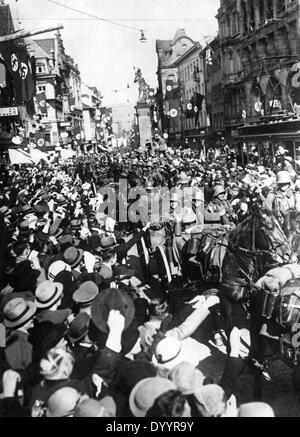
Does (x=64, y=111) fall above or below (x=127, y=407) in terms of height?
above

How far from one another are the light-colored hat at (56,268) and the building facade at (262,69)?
16.1 meters

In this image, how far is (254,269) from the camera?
668cm

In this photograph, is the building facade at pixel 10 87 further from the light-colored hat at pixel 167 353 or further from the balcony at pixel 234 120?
the balcony at pixel 234 120

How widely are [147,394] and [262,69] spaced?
27727mm

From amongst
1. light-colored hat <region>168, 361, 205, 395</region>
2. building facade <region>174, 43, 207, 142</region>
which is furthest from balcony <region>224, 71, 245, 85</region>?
light-colored hat <region>168, 361, 205, 395</region>

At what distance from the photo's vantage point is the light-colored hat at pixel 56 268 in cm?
712

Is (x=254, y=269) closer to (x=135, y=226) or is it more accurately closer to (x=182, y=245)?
(x=182, y=245)

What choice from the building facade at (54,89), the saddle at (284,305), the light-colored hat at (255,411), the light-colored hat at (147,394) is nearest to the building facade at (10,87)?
the saddle at (284,305)

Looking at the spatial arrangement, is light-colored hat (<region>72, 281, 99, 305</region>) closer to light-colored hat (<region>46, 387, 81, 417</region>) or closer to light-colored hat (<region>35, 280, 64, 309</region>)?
light-colored hat (<region>35, 280, 64, 309</region>)

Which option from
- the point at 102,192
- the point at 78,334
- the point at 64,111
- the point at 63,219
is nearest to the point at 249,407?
the point at 78,334

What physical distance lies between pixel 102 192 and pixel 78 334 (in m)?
13.0

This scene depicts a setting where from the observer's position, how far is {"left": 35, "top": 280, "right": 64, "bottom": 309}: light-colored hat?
5.53m

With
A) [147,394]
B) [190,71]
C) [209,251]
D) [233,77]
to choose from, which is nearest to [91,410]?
[147,394]

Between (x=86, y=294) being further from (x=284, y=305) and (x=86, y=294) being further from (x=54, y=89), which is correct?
(x=54, y=89)
